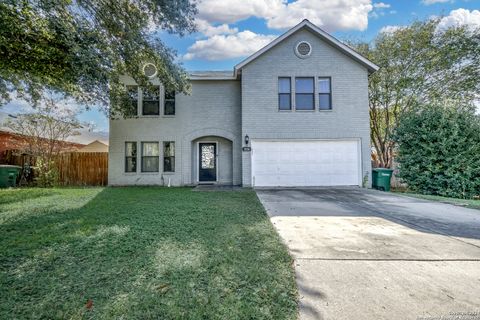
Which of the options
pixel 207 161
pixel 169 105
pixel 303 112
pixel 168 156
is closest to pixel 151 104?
pixel 169 105

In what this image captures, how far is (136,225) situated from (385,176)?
10.9 meters

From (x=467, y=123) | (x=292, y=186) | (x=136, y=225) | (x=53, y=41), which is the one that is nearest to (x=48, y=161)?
(x=53, y=41)

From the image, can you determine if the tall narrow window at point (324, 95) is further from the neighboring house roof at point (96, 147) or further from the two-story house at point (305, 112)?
the neighboring house roof at point (96, 147)

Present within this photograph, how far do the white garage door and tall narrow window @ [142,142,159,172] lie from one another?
4.92 meters

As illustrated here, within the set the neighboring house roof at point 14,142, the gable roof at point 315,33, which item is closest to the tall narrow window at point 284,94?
the gable roof at point 315,33

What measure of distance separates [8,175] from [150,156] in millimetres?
6248

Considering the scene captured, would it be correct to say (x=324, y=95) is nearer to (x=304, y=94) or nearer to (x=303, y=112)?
(x=304, y=94)

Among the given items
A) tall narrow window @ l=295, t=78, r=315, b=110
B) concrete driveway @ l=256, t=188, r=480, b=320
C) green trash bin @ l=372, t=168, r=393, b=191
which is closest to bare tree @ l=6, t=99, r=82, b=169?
tall narrow window @ l=295, t=78, r=315, b=110

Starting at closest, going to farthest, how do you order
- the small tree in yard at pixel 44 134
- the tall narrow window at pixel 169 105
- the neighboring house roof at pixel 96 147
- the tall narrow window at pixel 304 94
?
the tall narrow window at pixel 304 94
the small tree in yard at pixel 44 134
the tall narrow window at pixel 169 105
the neighboring house roof at pixel 96 147

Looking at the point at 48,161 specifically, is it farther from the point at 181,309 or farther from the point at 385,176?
the point at 385,176

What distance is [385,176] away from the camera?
1105 centimetres

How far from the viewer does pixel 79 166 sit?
1228cm

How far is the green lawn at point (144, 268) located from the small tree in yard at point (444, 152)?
8829mm

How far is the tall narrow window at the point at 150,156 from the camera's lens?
11.9m
